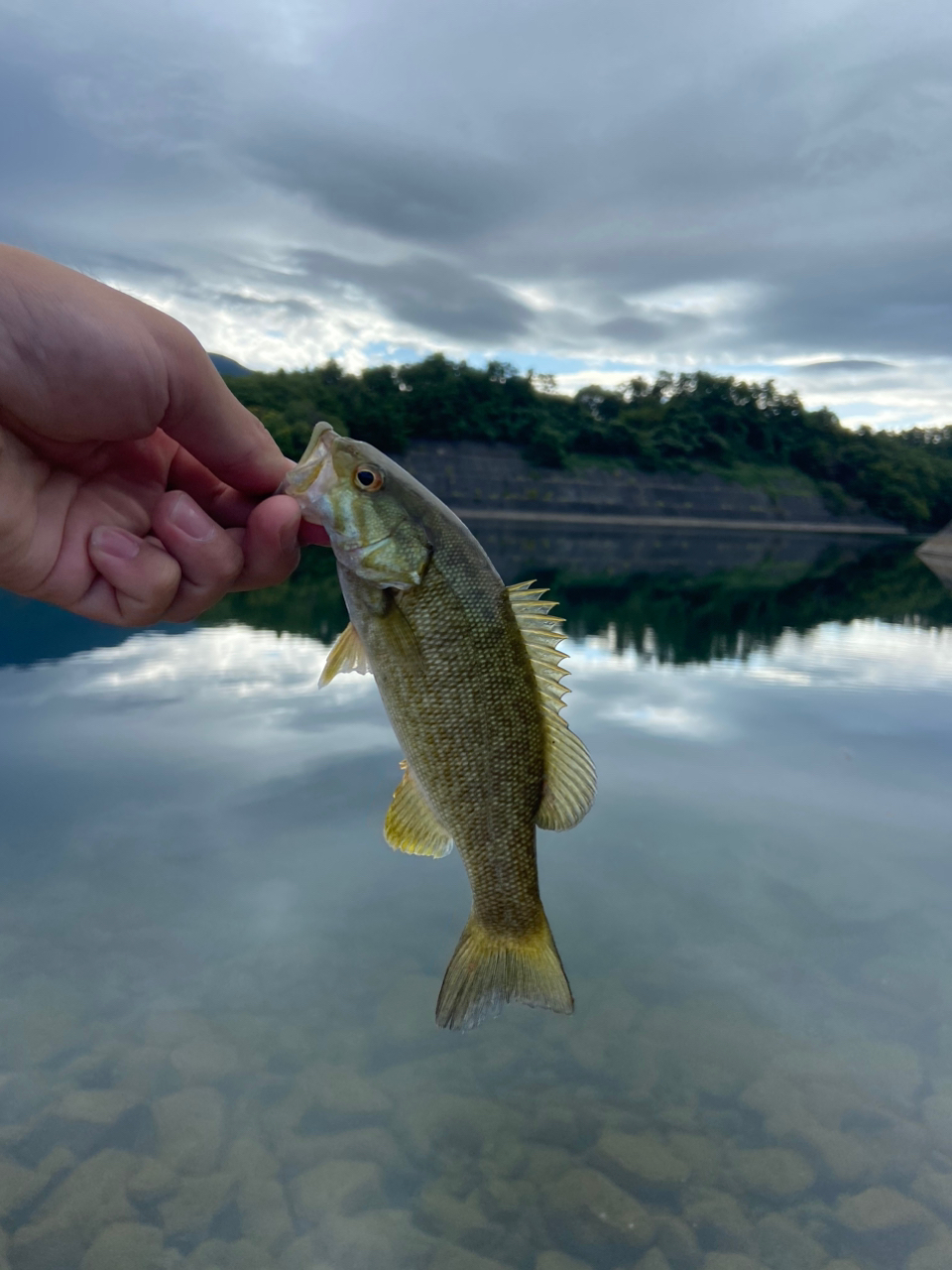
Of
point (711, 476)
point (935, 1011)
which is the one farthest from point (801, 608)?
point (711, 476)

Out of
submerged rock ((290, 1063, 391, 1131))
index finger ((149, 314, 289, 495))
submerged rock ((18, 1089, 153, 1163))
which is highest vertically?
index finger ((149, 314, 289, 495))

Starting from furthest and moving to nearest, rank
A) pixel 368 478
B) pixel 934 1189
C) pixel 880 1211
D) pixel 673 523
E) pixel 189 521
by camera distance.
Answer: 1. pixel 673 523
2. pixel 934 1189
3. pixel 880 1211
4. pixel 189 521
5. pixel 368 478

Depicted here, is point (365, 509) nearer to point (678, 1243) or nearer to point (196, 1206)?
point (196, 1206)

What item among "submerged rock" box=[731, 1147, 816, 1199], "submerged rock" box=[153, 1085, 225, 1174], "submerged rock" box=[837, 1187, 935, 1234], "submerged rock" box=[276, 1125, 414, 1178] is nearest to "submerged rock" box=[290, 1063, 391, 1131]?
"submerged rock" box=[276, 1125, 414, 1178]

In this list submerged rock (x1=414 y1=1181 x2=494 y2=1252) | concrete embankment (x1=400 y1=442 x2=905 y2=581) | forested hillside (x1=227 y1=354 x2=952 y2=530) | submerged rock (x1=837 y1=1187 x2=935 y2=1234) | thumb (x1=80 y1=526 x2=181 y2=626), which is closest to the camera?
thumb (x1=80 y1=526 x2=181 y2=626)

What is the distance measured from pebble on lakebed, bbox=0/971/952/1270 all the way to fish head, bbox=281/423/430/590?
431cm

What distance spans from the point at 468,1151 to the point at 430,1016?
1.43 m

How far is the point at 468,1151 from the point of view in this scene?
5426 mm

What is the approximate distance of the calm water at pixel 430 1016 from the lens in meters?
4.92

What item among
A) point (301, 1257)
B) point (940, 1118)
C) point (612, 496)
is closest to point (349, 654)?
point (301, 1257)

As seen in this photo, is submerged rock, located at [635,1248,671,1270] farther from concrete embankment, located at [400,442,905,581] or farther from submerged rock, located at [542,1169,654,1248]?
concrete embankment, located at [400,442,905,581]

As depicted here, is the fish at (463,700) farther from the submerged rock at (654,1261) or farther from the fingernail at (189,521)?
the submerged rock at (654,1261)

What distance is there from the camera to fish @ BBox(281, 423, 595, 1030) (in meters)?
2.58

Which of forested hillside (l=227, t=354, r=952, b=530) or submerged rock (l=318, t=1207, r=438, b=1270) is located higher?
forested hillside (l=227, t=354, r=952, b=530)
